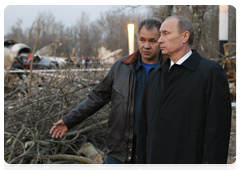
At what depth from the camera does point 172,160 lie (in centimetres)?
164

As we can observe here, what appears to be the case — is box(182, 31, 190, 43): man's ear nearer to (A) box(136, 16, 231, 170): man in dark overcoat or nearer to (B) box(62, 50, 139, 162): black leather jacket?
(A) box(136, 16, 231, 170): man in dark overcoat

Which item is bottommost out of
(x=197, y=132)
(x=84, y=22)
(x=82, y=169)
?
(x=82, y=169)

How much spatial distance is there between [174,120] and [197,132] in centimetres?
16

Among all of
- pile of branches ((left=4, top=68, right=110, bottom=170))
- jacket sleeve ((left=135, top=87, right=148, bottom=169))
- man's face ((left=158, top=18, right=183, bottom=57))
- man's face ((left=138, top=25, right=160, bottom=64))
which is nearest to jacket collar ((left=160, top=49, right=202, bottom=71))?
man's face ((left=158, top=18, right=183, bottom=57))

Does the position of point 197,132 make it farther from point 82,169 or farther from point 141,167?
point 82,169

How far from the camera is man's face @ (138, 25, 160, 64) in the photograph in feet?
7.52

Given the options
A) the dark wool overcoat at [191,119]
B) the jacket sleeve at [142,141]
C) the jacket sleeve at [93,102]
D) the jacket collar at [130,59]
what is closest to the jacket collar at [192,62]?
the dark wool overcoat at [191,119]

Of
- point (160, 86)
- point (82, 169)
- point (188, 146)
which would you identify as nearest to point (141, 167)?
point (188, 146)

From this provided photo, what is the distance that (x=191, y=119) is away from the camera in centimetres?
162

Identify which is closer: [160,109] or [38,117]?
[160,109]

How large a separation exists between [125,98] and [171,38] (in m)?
0.71

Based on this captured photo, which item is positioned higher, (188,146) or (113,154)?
(188,146)

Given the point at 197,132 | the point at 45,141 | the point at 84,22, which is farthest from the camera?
the point at 84,22

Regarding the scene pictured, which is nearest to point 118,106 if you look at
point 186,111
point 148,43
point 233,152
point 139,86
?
point 139,86
